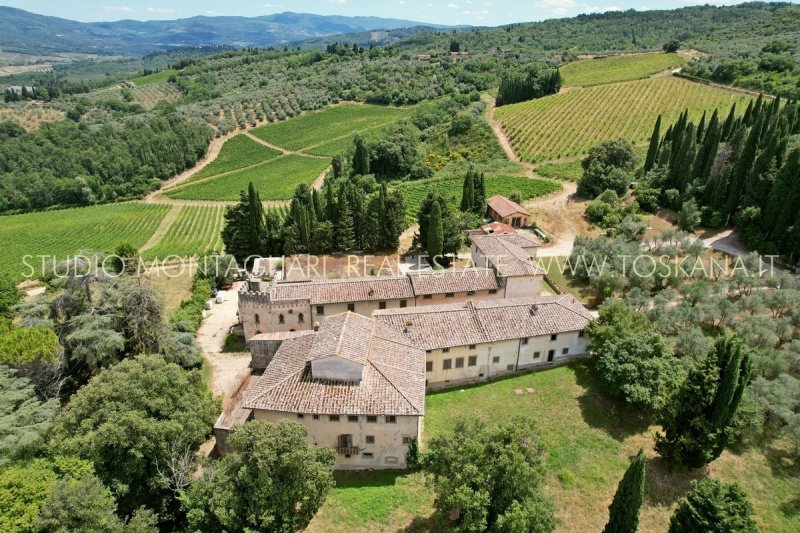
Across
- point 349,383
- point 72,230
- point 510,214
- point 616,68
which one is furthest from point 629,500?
point 616,68

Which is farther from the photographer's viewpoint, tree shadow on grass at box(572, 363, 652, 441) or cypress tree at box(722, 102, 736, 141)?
cypress tree at box(722, 102, 736, 141)

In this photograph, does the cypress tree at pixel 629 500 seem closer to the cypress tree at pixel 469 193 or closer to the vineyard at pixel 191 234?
the cypress tree at pixel 469 193

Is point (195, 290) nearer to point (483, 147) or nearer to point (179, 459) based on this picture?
point (179, 459)

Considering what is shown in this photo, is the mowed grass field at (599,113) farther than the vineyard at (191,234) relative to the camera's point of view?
Yes

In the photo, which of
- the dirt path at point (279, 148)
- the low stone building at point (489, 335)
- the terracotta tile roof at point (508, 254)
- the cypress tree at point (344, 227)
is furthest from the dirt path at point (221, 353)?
the dirt path at point (279, 148)

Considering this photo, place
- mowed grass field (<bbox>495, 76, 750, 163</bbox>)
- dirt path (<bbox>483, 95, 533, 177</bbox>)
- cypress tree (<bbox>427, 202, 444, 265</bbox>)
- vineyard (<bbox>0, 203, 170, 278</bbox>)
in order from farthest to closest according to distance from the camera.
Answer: mowed grass field (<bbox>495, 76, 750, 163</bbox>) → dirt path (<bbox>483, 95, 533, 177</bbox>) → vineyard (<bbox>0, 203, 170, 278</bbox>) → cypress tree (<bbox>427, 202, 444, 265</bbox>)

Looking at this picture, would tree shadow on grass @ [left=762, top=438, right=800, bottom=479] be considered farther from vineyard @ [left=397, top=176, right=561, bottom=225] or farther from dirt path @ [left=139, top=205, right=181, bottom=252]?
dirt path @ [left=139, top=205, right=181, bottom=252]

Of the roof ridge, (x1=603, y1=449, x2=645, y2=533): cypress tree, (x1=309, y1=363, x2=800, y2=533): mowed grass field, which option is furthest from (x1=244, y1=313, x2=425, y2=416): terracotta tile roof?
(x1=603, y1=449, x2=645, y2=533): cypress tree

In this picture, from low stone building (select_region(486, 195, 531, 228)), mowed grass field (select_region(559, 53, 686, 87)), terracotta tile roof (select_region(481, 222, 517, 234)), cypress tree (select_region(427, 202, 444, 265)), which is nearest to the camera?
cypress tree (select_region(427, 202, 444, 265))
